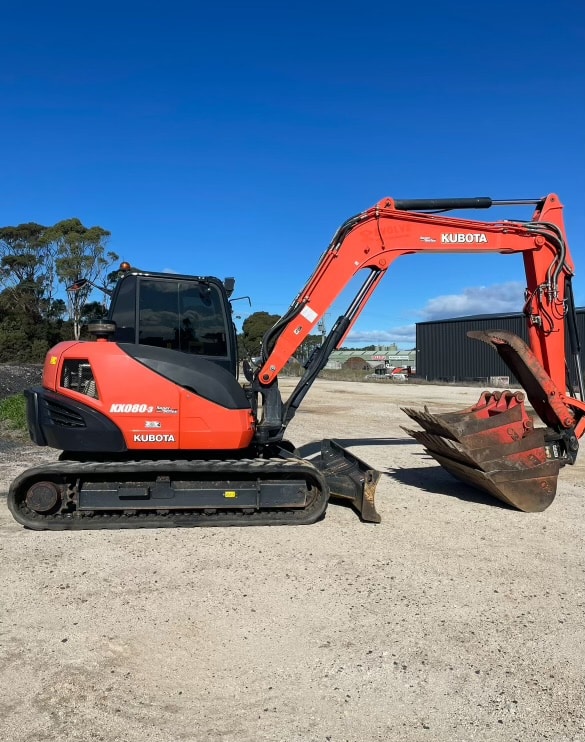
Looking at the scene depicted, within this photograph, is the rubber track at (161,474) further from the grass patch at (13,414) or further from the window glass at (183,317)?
the grass patch at (13,414)

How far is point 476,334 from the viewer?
24.3 ft

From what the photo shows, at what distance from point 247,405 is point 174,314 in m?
1.31

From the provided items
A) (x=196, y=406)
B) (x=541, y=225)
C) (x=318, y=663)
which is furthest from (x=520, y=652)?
(x=541, y=225)

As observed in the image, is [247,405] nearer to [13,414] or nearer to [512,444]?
[512,444]

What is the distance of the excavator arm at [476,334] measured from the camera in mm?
7109

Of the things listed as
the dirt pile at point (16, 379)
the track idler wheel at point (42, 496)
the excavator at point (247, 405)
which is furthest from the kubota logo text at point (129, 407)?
the dirt pile at point (16, 379)

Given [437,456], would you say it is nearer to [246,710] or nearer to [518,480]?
[518,480]

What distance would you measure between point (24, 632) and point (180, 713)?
1480mm

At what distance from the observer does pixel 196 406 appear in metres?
6.27

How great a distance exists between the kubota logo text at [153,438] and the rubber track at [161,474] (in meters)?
0.22

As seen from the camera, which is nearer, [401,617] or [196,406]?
[401,617]

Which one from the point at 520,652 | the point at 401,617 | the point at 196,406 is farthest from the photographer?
the point at 196,406

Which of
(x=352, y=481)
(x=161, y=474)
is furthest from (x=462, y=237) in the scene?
(x=161, y=474)

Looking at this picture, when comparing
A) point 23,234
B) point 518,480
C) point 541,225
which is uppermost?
point 23,234
